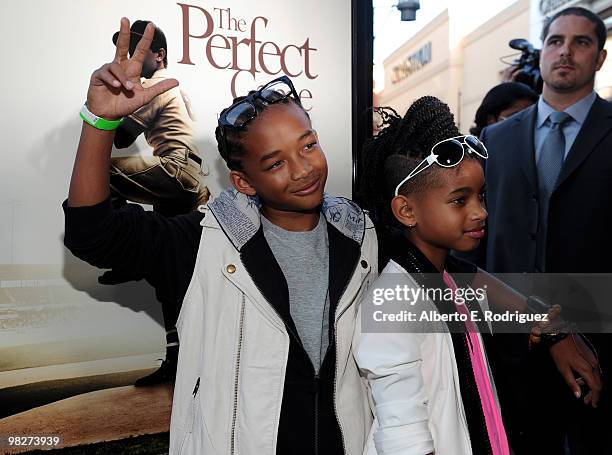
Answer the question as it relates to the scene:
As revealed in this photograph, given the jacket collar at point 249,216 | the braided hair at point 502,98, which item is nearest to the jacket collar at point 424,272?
the jacket collar at point 249,216

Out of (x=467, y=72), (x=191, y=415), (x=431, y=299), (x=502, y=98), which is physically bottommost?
(x=191, y=415)

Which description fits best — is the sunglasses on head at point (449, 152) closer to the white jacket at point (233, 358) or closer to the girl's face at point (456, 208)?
the girl's face at point (456, 208)

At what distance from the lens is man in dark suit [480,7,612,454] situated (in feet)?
7.62

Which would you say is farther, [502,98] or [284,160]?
[502,98]

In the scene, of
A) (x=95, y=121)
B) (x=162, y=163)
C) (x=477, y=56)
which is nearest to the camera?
(x=95, y=121)

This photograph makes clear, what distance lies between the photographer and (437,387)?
Result: 127cm

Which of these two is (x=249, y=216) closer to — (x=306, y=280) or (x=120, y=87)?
(x=306, y=280)

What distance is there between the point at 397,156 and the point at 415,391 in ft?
2.05

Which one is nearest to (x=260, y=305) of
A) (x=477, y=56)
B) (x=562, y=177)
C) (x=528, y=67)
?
(x=562, y=177)

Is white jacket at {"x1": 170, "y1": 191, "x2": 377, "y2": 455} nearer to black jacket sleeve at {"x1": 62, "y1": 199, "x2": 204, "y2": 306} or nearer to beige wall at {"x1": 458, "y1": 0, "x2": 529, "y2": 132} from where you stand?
black jacket sleeve at {"x1": 62, "y1": 199, "x2": 204, "y2": 306}

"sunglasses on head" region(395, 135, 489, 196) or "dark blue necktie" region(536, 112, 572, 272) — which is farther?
"dark blue necktie" region(536, 112, 572, 272)

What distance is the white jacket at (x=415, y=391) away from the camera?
3.88 ft

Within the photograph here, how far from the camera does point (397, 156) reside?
4.94 feet

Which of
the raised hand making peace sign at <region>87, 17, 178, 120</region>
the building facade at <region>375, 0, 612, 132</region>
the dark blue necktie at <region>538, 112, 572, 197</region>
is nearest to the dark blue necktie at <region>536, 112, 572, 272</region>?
the dark blue necktie at <region>538, 112, 572, 197</region>
